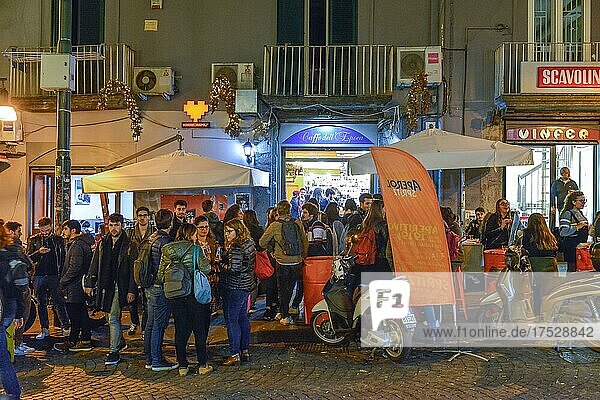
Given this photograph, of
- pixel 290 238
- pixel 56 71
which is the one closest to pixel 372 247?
pixel 290 238

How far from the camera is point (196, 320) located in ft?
26.1

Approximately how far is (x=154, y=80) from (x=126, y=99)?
1013 mm

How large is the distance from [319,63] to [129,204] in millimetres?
5286

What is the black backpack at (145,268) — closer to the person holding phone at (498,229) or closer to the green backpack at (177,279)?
the green backpack at (177,279)

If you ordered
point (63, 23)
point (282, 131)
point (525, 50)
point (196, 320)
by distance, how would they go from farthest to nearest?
point (282, 131) → point (525, 50) → point (63, 23) → point (196, 320)

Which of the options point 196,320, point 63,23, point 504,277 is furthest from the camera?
point 63,23

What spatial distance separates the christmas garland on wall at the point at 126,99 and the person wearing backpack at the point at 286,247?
18.8 ft

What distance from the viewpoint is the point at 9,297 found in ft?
21.9

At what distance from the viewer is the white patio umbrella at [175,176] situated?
35.4ft

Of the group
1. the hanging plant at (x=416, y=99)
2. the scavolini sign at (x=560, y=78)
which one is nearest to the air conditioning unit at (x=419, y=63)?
the hanging plant at (x=416, y=99)

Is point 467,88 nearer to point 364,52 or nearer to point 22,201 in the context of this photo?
point 364,52

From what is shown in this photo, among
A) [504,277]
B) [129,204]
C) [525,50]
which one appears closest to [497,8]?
[525,50]

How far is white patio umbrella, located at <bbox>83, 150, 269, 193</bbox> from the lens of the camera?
10.8 meters

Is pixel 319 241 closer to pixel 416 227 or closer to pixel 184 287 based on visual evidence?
pixel 416 227
